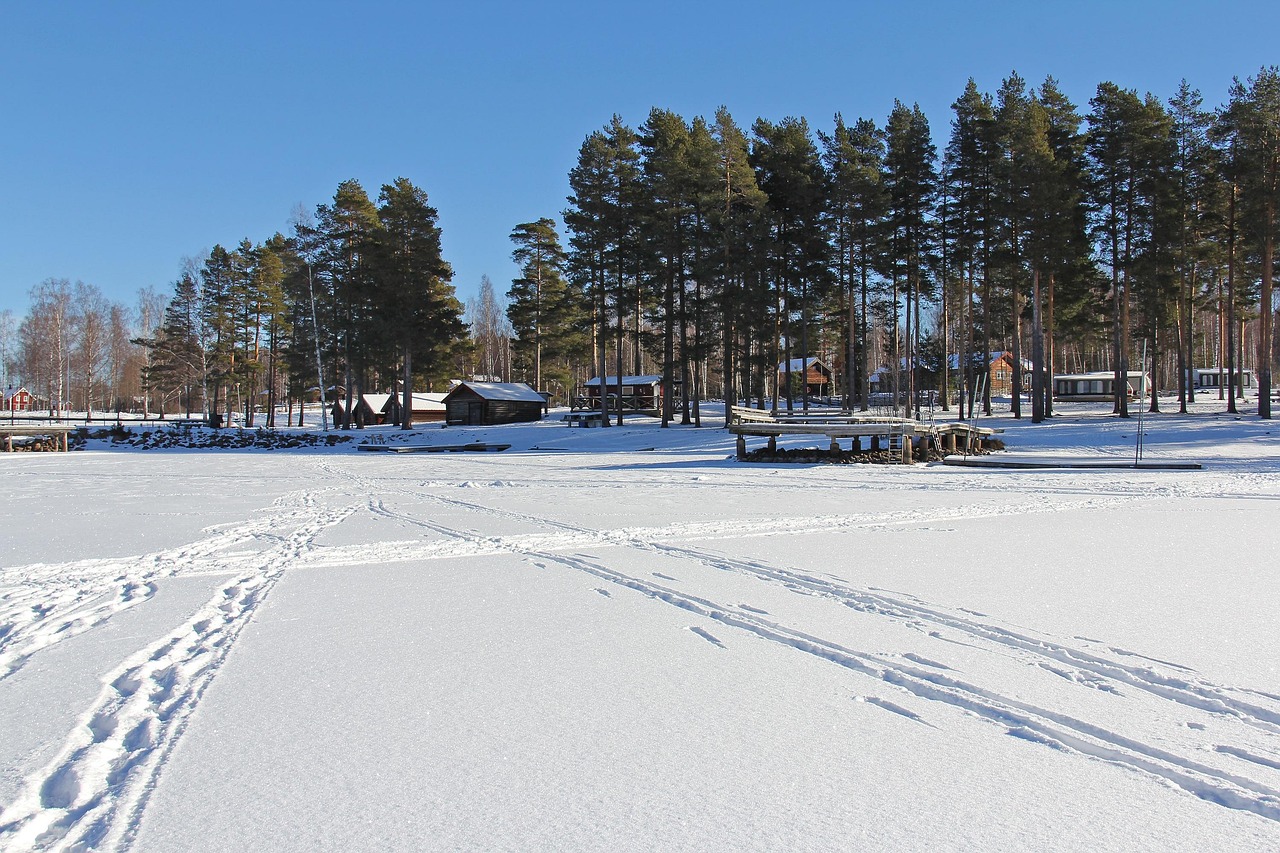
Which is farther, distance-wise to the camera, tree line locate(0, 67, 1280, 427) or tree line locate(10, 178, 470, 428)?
tree line locate(10, 178, 470, 428)

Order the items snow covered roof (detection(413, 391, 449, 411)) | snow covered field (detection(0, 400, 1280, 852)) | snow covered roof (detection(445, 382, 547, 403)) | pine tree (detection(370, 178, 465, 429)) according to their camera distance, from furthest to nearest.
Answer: snow covered roof (detection(413, 391, 449, 411)), snow covered roof (detection(445, 382, 547, 403)), pine tree (detection(370, 178, 465, 429)), snow covered field (detection(0, 400, 1280, 852))

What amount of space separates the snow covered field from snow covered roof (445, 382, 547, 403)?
39239 mm

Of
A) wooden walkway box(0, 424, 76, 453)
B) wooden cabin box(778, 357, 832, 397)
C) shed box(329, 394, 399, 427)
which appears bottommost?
wooden walkway box(0, 424, 76, 453)

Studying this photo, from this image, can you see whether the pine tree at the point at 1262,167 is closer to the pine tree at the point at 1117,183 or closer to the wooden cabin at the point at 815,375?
the pine tree at the point at 1117,183

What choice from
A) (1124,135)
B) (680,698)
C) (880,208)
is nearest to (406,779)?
(680,698)

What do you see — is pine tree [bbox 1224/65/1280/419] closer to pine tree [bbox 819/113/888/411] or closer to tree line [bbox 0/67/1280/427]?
tree line [bbox 0/67/1280/427]

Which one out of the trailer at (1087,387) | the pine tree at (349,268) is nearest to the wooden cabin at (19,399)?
the pine tree at (349,268)

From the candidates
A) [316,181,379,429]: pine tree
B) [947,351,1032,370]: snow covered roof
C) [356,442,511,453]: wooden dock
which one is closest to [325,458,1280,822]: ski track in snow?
[356,442,511,453]: wooden dock

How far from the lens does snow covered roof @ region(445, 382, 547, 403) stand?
48.6 m

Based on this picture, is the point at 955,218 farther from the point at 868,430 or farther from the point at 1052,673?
the point at 1052,673

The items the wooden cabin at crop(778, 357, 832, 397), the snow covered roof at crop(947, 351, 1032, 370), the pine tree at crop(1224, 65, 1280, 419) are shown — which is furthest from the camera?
the wooden cabin at crop(778, 357, 832, 397)

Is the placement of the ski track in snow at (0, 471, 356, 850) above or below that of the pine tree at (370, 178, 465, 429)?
below

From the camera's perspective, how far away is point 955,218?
33.2 m

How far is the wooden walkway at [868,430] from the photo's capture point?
1972 centimetres
